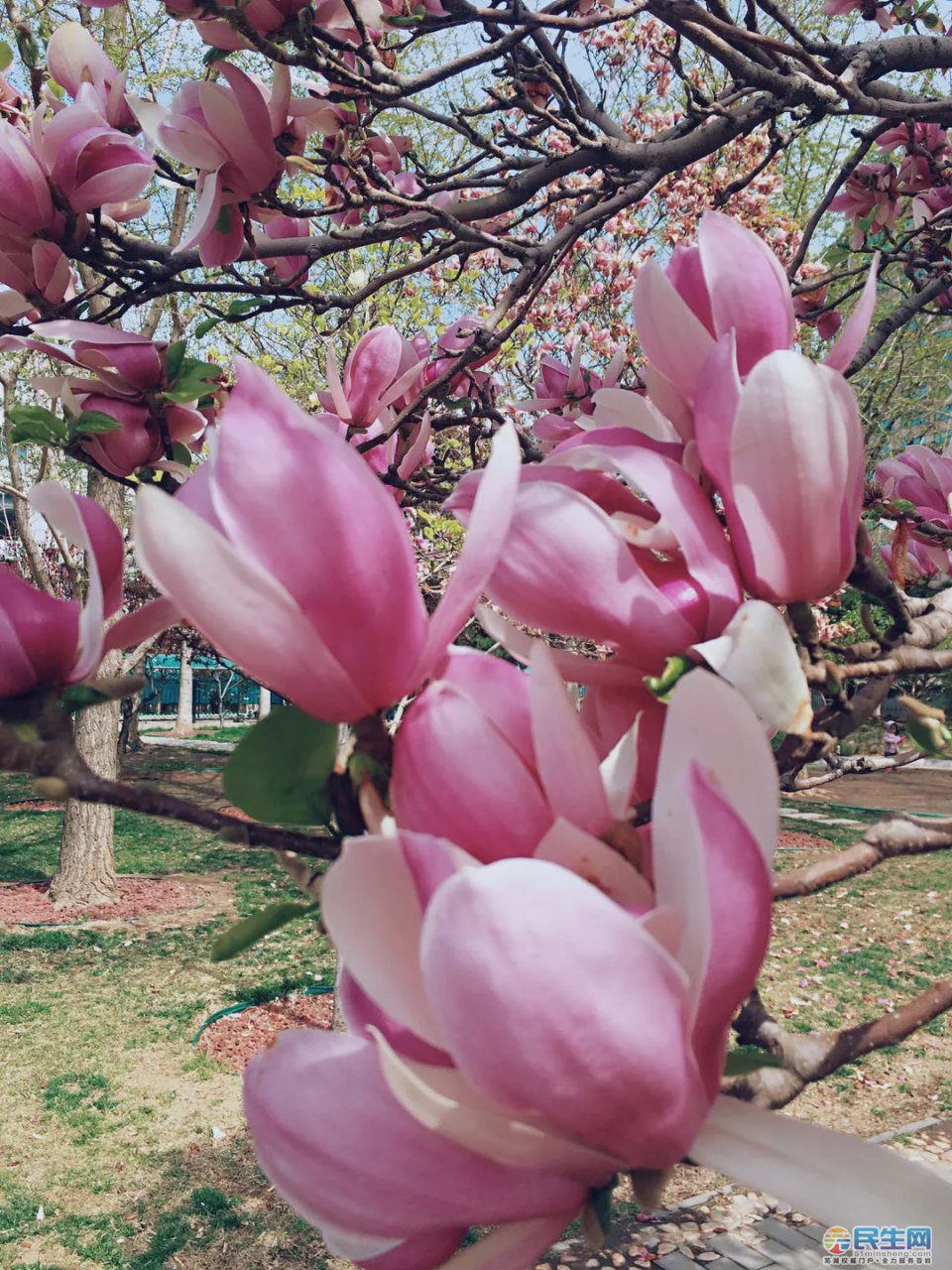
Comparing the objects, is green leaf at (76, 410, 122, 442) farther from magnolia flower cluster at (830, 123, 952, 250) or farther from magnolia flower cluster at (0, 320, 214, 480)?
magnolia flower cluster at (830, 123, 952, 250)

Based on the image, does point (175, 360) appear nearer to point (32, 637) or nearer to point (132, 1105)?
point (32, 637)

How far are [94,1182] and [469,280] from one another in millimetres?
8159

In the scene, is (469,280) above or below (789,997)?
above

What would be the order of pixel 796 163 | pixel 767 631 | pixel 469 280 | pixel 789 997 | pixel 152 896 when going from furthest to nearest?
pixel 796 163 < pixel 469 280 < pixel 152 896 < pixel 789 997 < pixel 767 631

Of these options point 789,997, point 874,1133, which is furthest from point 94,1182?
point 789,997

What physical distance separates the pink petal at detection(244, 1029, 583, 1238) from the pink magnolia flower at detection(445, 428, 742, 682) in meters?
0.24

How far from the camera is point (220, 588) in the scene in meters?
0.40

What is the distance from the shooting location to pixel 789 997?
6.79 meters

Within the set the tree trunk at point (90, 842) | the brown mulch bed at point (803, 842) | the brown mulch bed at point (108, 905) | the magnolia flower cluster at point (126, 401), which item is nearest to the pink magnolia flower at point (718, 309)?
the magnolia flower cluster at point (126, 401)

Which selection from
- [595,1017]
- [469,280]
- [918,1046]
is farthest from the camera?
[469,280]

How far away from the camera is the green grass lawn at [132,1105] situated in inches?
152

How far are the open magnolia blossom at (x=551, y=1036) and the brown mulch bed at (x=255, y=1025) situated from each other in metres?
5.48

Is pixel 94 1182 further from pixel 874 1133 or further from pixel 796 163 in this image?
pixel 796 163

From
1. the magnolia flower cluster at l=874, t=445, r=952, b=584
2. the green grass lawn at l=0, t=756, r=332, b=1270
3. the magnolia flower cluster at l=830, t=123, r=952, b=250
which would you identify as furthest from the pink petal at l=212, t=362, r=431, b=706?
the green grass lawn at l=0, t=756, r=332, b=1270
